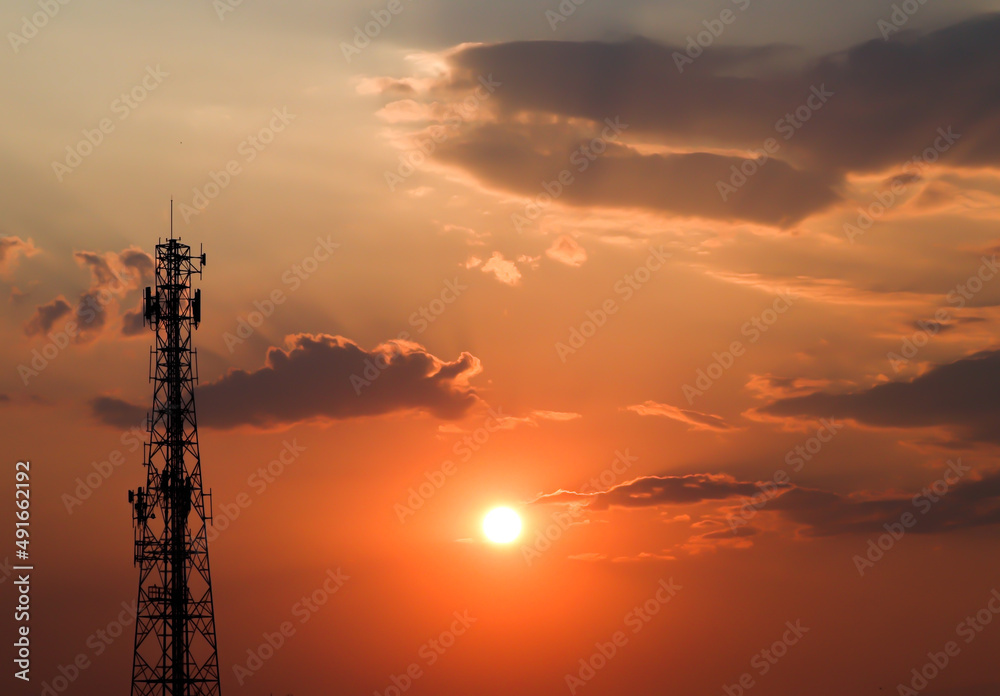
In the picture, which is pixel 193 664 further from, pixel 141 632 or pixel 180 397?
pixel 180 397

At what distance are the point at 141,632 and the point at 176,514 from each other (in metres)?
8.80

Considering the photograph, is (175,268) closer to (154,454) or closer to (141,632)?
(154,454)

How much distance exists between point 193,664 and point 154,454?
15.8 m

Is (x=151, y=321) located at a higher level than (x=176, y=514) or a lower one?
higher

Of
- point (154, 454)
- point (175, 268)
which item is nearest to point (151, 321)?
point (175, 268)

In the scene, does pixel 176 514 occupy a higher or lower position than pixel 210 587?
higher

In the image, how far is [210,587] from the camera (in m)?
87.2

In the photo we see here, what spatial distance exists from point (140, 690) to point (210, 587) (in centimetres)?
870

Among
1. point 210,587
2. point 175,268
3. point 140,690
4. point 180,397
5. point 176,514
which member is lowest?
point 140,690

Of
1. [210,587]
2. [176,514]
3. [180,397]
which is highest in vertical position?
[180,397]

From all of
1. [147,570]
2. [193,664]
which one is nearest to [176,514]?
[147,570]

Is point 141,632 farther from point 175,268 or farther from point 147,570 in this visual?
point 175,268

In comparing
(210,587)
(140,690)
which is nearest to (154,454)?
(210,587)

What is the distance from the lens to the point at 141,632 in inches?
3398
